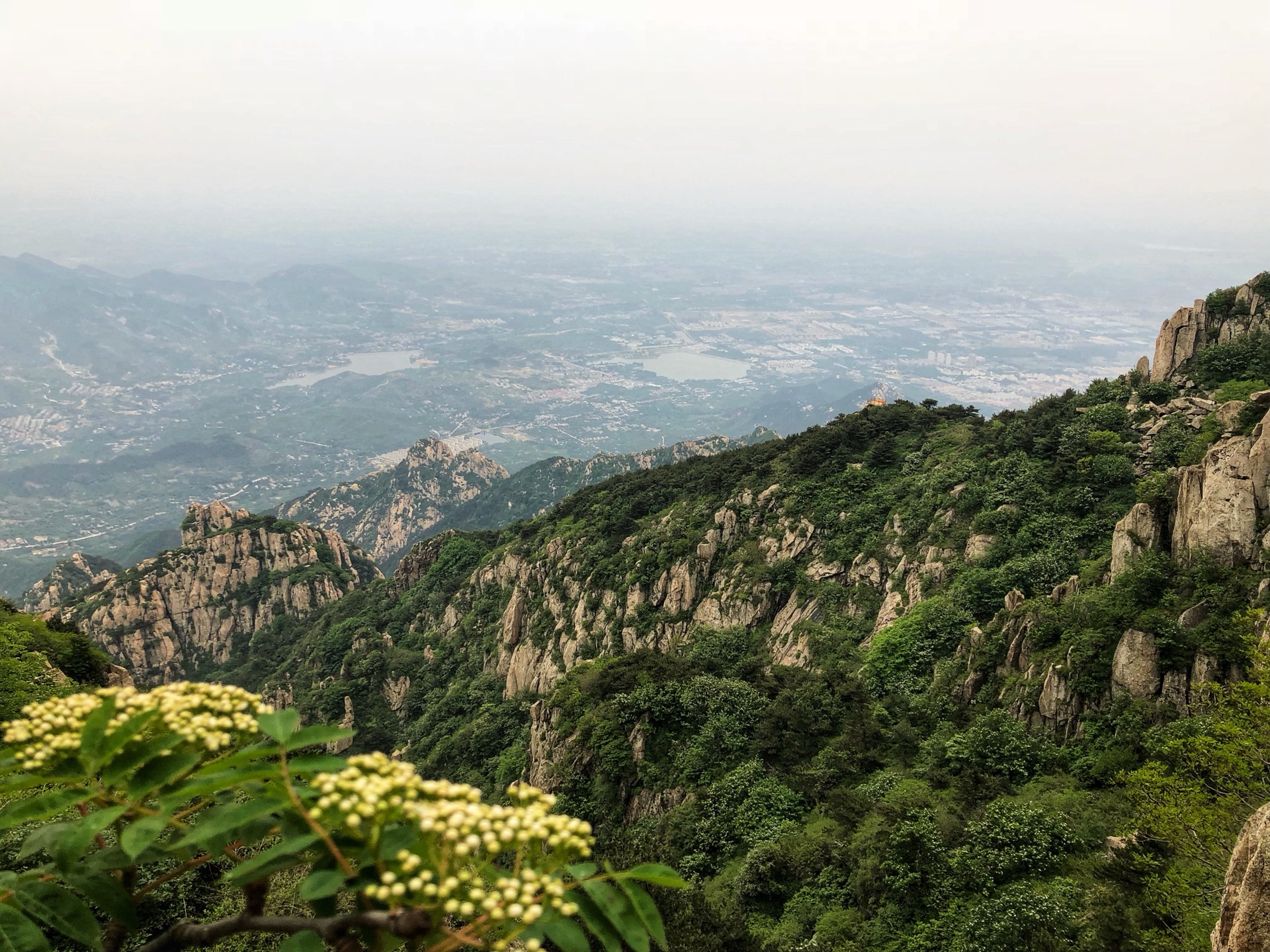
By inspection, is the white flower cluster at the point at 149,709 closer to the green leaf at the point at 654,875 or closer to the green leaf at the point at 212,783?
the green leaf at the point at 212,783

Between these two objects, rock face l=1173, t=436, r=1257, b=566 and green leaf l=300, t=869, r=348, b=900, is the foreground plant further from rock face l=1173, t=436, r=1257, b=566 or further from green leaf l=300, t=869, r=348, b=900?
rock face l=1173, t=436, r=1257, b=566

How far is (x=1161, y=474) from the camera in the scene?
29.1 metres

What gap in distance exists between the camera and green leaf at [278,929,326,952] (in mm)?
3004

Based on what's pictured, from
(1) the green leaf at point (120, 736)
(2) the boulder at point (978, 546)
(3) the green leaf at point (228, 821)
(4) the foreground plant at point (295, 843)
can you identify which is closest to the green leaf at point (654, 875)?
(4) the foreground plant at point (295, 843)

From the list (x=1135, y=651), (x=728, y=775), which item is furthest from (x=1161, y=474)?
(x=728, y=775)

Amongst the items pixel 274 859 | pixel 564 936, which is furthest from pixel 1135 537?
pixel 274 859

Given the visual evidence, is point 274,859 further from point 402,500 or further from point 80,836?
point 402,500

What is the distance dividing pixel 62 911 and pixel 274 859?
1177 millimetres

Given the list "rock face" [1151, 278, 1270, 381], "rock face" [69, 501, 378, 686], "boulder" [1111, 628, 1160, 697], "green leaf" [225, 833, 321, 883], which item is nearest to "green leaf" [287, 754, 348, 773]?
"green leaf" [225, 833, 321, 883]

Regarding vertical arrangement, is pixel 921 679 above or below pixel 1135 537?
below

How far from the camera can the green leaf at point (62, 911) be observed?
10.6 ft

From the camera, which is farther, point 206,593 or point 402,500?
point 402,500

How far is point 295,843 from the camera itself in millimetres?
2977

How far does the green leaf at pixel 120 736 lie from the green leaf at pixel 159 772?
16 cm
